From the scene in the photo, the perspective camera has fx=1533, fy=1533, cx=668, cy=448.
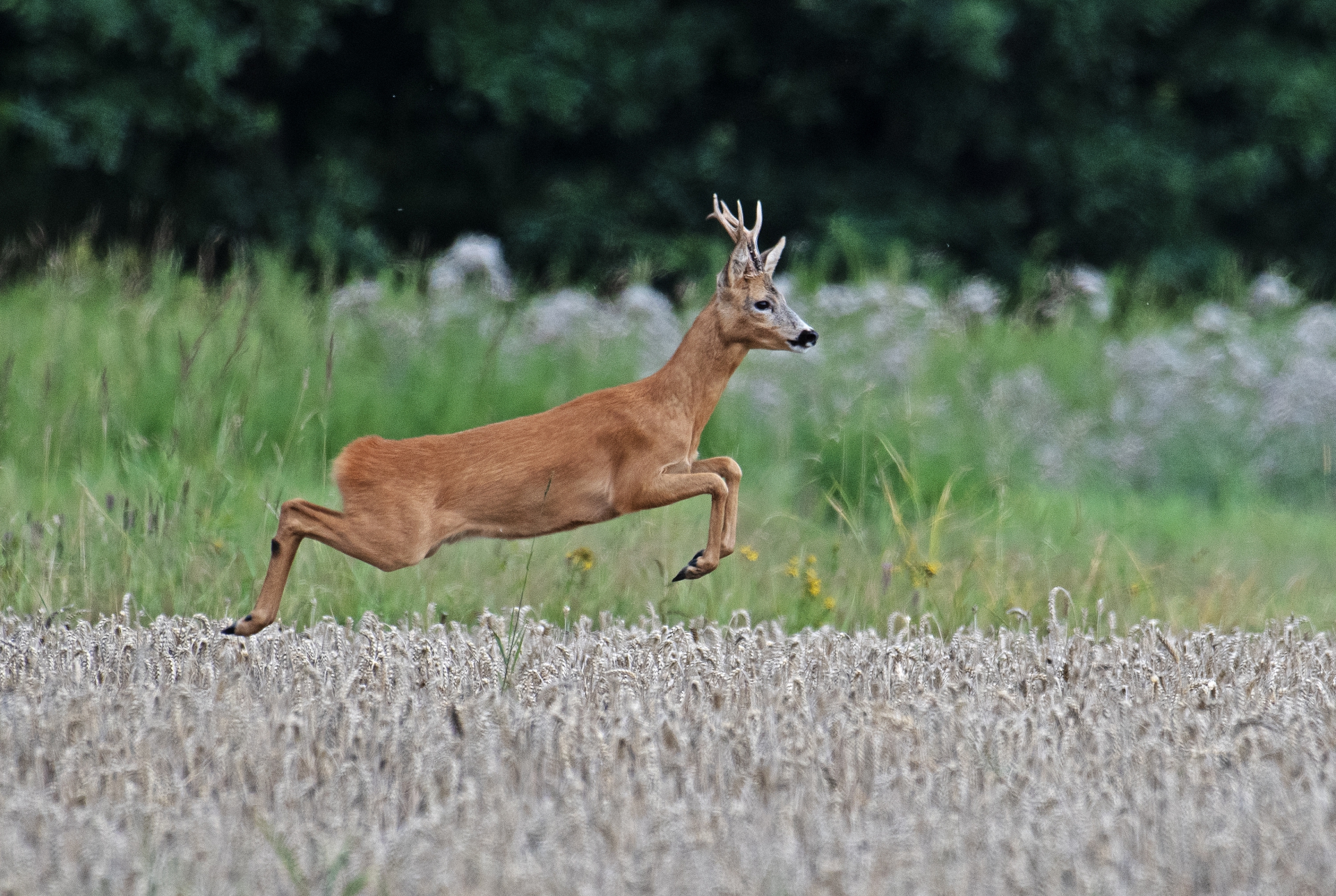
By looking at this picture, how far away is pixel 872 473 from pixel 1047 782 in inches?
161

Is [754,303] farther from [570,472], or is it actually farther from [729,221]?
[570,472]

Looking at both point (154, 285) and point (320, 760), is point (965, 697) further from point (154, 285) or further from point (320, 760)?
point (154, 285)

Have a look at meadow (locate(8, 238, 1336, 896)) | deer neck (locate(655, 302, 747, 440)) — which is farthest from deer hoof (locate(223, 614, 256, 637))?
deer neck (locate(655, 302, 747, 440))

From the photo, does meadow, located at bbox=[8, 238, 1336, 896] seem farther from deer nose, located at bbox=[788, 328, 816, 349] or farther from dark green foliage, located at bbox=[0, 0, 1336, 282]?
dark green foliage, located at bbox=[0, 0, 1336, 282]

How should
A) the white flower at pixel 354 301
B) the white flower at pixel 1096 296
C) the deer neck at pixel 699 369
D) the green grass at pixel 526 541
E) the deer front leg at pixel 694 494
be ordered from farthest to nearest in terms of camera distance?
1. the white flower at pixel 1096 296
2. the white flower at pixel 354 301
3. the green grass at pixel 526 541
4. the deer neck at pixel 699 369
5. the deer front leg at pixel 694 494

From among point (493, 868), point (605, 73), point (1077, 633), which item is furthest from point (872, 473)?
point (605, 73)

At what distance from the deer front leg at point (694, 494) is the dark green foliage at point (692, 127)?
39.0 ft

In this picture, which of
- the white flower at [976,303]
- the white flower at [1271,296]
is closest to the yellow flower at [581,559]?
the white flower at [976,303]

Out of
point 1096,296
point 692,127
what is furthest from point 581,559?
point 692,127

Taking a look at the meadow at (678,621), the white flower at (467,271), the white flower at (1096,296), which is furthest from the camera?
the white flower at (1096,296)

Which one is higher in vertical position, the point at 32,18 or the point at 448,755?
the point at 32,18

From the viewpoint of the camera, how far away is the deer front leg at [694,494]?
3574mm

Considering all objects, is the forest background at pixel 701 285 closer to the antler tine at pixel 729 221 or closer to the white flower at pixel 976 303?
the white flower at pixel 976 303

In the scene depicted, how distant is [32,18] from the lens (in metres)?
14.0
